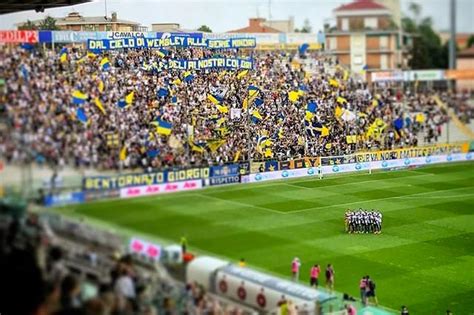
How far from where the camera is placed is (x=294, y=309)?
773 centimetres

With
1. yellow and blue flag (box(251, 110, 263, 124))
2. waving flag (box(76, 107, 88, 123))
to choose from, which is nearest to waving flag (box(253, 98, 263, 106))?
yellow and blue flag (box(251, 110, 263, 124))

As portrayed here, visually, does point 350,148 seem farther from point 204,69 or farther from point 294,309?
point 294,309

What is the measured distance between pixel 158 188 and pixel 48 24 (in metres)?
2.70

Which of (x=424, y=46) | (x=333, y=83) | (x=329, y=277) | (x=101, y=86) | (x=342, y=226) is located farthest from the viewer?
(x=424, y=46)

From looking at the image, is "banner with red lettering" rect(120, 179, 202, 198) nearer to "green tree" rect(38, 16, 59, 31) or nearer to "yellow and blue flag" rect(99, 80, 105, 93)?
"yellow and blue flag" rect(99, 80, 105, 93)

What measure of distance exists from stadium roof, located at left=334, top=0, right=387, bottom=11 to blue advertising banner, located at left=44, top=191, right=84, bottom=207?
14882 mm

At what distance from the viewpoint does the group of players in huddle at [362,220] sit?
1111 cm

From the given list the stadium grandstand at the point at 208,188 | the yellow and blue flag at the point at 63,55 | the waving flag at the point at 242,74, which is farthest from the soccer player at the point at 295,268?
the yellow and blue flag at the point at 63,55

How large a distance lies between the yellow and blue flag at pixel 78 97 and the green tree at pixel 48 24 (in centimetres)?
124

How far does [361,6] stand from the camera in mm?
23656

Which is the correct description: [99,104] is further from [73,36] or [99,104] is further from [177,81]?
[177,81]

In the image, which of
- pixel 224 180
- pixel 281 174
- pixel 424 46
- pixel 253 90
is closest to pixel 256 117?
pixel 253 90

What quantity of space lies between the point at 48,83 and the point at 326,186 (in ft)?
14.0

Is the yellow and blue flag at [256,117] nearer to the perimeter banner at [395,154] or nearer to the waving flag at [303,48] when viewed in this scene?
the perimeter banner at [395,154]
